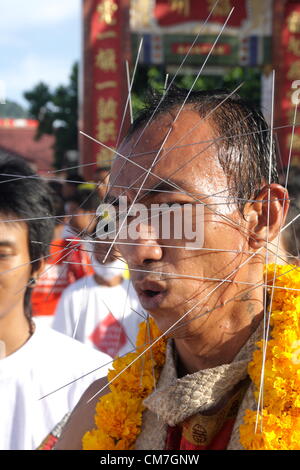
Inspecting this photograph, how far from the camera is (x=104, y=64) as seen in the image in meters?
12.5

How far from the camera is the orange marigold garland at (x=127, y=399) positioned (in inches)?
62.4

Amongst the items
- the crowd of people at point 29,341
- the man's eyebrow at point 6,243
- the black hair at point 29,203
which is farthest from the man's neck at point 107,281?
the man's eyebrow at point 6,243

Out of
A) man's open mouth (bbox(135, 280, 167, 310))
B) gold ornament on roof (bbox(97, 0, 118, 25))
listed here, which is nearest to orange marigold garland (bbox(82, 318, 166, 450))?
man's open mouth (bbox(135, 280, 167, 310))

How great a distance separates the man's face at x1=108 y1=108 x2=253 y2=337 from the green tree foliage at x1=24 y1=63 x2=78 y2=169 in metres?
21.2

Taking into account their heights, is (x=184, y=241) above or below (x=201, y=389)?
above

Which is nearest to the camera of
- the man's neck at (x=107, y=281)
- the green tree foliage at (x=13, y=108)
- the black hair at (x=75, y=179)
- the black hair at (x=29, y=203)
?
the black hair at (x=75, y=179)

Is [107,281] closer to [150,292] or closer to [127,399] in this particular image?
[127,399]

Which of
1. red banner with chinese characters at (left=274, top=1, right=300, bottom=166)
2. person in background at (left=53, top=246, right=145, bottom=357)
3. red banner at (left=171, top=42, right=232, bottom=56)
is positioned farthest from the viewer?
red banner at (left=171, top=42, right=232, bottom=56)

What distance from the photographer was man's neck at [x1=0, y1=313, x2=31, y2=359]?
8.42 ft

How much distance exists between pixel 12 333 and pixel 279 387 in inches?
59.0

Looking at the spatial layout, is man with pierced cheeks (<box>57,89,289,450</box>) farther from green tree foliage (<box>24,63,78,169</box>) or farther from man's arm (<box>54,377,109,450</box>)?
→ green tree foliage (<box>24,63,78,169</box>)

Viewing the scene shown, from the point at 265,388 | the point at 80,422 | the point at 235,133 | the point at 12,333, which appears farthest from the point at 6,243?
the point at 265,388

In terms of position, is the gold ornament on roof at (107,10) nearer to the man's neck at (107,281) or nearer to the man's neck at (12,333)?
the man's neck at (107,281)

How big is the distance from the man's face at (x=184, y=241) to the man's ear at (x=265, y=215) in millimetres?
35
